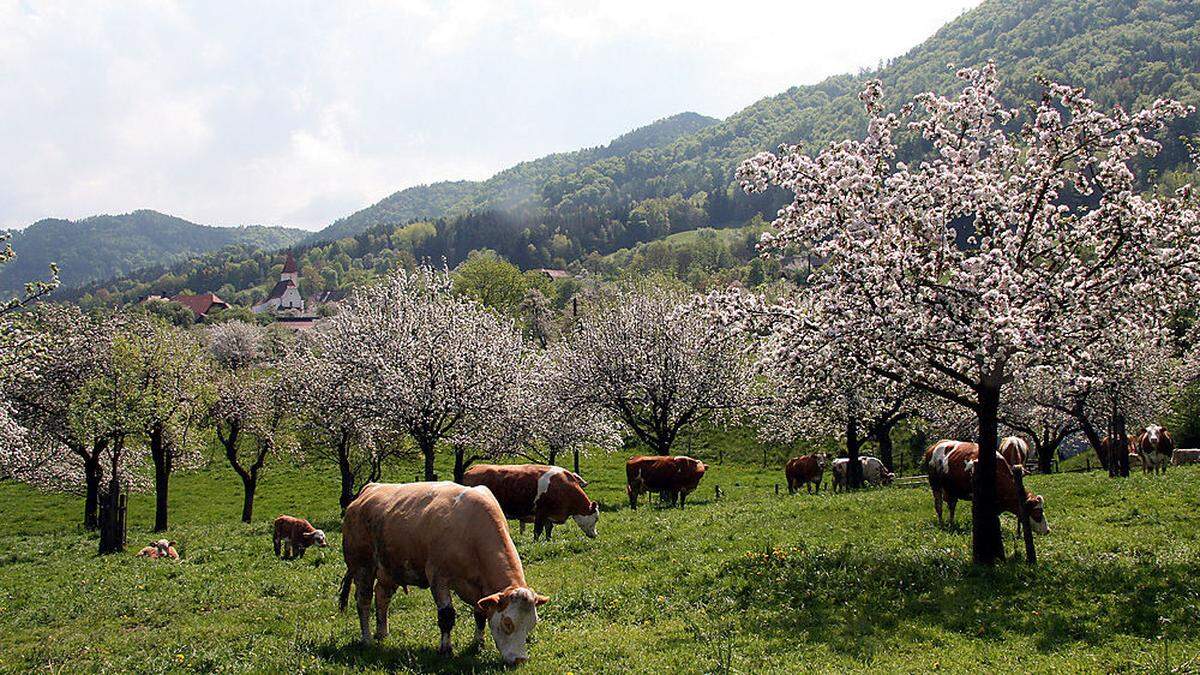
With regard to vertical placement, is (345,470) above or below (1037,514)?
below

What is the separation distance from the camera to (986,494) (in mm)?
14109

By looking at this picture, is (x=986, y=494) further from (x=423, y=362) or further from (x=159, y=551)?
(x=159, y=551)

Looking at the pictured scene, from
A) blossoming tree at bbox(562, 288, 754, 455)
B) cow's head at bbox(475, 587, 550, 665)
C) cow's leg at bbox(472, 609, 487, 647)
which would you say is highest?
blossoming tree at bbox(562, 288, 754, 455)

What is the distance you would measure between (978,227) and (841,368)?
3978 mm

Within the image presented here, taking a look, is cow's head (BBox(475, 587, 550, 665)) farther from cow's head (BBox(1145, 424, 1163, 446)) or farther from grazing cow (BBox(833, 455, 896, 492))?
cow's head (BBox(1145, 424, 1163, 446))

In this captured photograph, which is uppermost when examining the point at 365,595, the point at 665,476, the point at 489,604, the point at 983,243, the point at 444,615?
the point at 983,243

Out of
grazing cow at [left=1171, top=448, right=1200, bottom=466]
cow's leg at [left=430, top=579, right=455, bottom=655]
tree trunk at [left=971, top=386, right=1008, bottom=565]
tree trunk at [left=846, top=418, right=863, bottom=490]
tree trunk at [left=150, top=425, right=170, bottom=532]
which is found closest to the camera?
cow's leg at [left=430, top=579, right=455, bottom=655]

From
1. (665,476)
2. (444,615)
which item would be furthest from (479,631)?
(665,476)

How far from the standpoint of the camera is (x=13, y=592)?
822 inches

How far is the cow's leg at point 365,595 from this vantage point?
458 inches

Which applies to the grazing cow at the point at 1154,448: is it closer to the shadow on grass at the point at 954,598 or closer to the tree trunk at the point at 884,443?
the tree trunk at the point at 884,443

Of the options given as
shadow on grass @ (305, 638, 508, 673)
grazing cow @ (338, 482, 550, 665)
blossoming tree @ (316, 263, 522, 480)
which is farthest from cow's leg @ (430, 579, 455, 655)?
blossoming tree @ (316, 263, 522, 480)

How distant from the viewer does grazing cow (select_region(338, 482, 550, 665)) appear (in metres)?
9.91

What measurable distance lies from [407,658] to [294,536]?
1570cm
